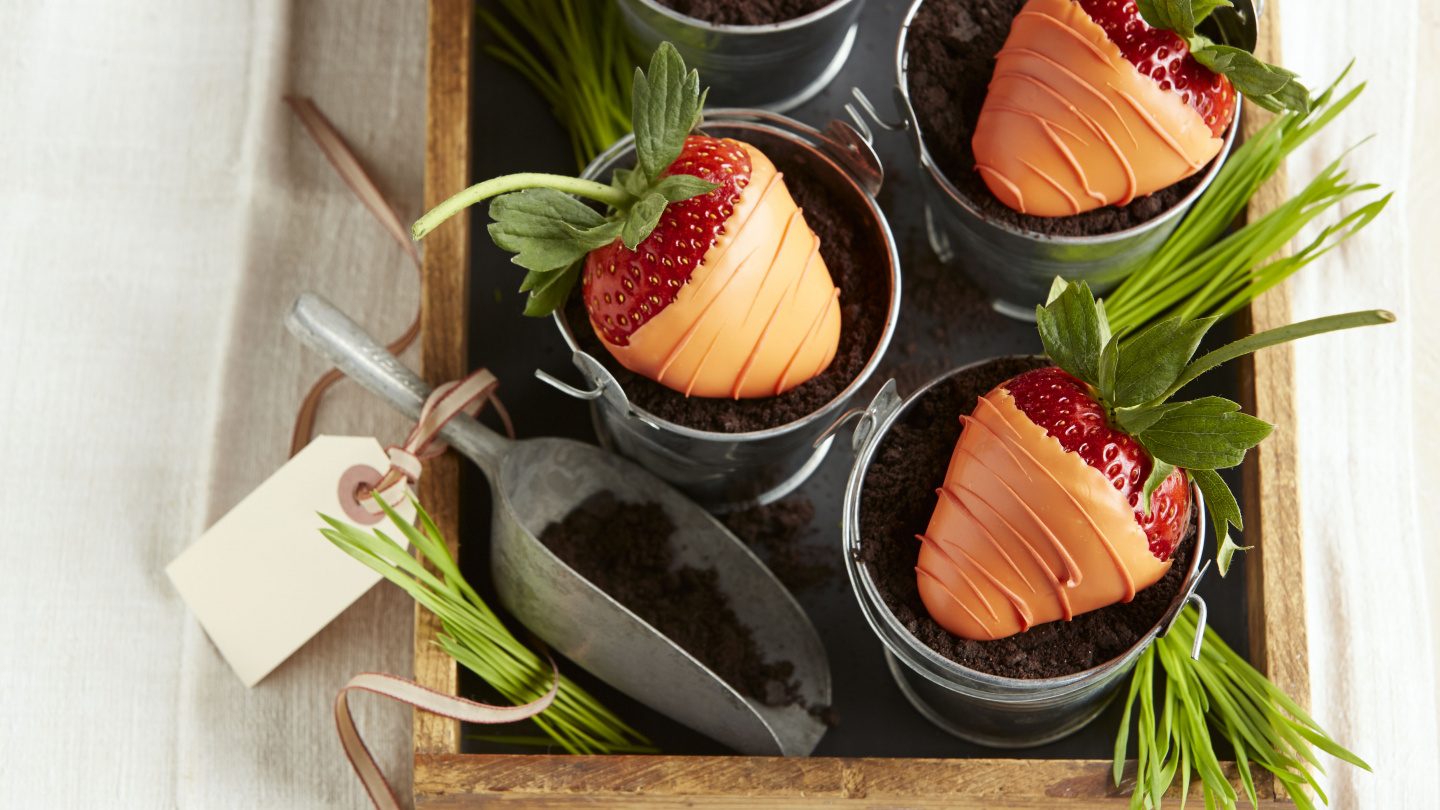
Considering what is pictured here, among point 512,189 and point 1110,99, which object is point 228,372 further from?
point 1110,99

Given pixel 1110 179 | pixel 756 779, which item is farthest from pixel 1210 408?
pixel 756 779

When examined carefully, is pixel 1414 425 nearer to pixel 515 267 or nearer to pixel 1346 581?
pixel 1346 581

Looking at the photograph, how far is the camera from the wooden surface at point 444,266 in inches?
40.1

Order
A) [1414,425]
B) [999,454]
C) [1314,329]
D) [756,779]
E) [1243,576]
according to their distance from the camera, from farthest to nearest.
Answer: [1414,425] < [1243,576] < [756,779] < [999,454] < [1314,329]

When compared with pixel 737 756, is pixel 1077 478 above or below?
above

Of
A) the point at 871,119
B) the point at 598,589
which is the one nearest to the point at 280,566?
the point at 598,589

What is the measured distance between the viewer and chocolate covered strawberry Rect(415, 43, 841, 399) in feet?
2.84

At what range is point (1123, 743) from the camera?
950 mm

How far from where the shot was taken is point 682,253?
0.90 meters

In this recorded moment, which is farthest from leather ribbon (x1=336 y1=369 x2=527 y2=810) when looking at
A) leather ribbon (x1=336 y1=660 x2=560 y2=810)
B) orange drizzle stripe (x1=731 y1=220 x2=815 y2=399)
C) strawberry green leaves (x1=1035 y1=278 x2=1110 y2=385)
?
strawberry green leaves (x1=1035 y1=278 x2=1110 y2=385)

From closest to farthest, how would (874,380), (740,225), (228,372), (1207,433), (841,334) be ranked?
1. (1207,433)
2. (740,225)
3. (841,334)
4. (874,380)
5. (228,372)

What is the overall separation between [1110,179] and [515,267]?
50 cm

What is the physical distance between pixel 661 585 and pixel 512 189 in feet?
1.17

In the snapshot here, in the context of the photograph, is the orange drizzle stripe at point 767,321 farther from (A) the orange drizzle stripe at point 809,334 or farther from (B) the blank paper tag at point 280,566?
(B) the blank paper tag at point 280,566
